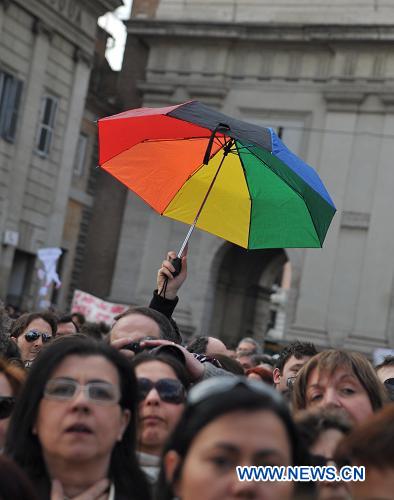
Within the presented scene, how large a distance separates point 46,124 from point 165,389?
24158 mm

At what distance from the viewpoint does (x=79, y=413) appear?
4223 mm

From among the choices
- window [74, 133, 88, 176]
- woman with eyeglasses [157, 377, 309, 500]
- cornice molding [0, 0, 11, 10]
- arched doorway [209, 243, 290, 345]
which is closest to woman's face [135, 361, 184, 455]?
woman with eyeglasses [157, 377, 309, 500]

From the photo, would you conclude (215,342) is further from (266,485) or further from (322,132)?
(322,132)

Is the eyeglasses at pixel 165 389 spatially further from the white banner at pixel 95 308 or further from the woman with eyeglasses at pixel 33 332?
the white banner at pixel 95 308

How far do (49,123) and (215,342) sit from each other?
20.4m

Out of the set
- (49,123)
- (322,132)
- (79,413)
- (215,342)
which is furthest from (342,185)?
(79,413)

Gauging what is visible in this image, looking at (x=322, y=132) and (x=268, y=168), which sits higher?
(x=322, y=132)

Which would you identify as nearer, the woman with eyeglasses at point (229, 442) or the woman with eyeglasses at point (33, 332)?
the woman with eyeglasses at point (229, 442)

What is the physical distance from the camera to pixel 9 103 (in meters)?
26.8

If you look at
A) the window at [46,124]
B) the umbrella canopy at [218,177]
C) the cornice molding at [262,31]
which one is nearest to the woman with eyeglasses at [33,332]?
the umbrella canopy at [218,177]

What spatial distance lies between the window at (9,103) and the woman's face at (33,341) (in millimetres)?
17646

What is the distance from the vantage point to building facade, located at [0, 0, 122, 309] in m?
27.2

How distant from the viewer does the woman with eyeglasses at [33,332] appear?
9166 millimetres

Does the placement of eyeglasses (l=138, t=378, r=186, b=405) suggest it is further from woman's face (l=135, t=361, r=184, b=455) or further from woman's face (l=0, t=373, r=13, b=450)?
woman's face (l=0, t=373, r=13, b=450)
